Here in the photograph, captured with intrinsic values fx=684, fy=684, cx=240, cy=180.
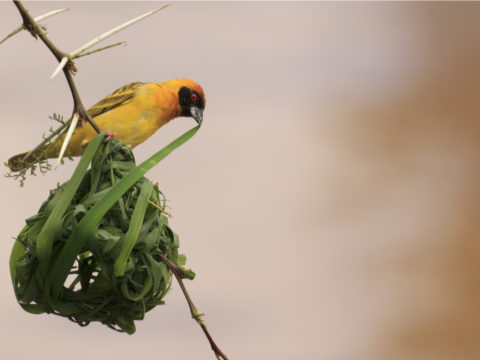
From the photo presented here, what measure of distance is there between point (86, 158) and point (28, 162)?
0.12 meters

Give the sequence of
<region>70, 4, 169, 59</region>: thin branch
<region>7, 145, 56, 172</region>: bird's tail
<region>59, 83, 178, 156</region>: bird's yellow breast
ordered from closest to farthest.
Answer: <region>70, 4, 169, 59</region>: thin branch → <region>7, 145, 56, 172</region>: bird's tail → <region>59, 83, 178, 156</region>: bird's yellow breast

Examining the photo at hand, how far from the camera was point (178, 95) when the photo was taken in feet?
3.31

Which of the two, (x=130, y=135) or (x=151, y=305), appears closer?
(x=151, y=305)

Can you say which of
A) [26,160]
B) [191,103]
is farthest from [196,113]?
[26,160]

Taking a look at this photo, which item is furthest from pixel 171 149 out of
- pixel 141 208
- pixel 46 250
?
pixel 46 250

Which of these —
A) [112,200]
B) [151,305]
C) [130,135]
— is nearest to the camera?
[112,200]

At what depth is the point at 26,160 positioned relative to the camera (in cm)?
85

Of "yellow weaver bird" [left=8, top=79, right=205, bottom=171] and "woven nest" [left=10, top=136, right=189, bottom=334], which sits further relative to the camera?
"yellow weaver bird" [left=8, top=79, right=205, bottom=171]

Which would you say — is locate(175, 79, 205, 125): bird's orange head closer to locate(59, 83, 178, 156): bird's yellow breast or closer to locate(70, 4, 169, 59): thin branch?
locate(59, 83, 178, 156): bird's yellow breast

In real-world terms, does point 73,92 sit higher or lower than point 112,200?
higher

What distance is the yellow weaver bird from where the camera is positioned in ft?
3.25

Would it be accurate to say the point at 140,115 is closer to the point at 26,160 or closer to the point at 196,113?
the point at 196,113

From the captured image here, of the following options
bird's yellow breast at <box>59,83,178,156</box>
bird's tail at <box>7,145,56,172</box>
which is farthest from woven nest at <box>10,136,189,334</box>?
bird's yellow breast at <box>59,83,178,156</box>

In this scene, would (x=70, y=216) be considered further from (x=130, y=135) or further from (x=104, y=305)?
(x=130, y=135)
